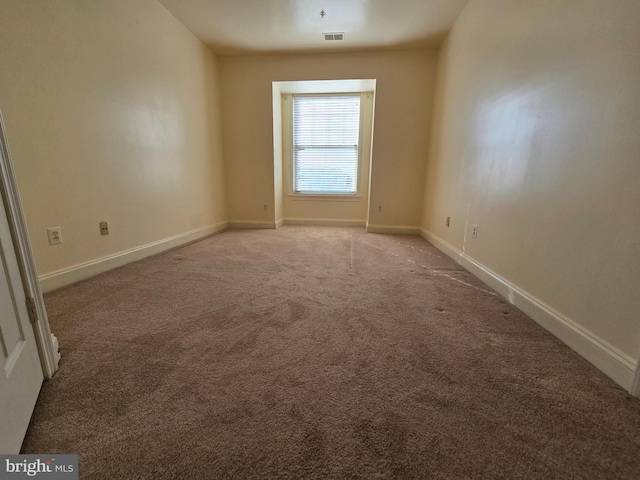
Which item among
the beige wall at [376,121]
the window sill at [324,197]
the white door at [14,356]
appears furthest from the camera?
the window sill at [324,197]

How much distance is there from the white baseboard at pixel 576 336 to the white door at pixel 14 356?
196cm

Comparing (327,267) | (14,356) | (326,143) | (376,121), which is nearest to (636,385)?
(327,267)

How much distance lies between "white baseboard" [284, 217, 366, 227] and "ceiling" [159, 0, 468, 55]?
248 centimetres

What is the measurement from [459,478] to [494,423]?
25 centimetres

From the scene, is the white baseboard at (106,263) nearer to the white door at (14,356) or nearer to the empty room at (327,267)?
the empty room at (327,267)

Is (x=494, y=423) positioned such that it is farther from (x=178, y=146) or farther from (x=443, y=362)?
(x=178, y=146)

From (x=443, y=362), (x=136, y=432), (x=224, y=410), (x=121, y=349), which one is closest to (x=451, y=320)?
(x=443, y=362)

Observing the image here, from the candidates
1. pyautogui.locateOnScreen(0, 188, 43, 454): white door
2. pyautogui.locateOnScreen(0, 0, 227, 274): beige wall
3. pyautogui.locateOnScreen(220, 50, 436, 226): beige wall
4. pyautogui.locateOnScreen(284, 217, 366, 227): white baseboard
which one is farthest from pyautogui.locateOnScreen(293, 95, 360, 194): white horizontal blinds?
pyautogui.locateOnScreen(0, 188, 43, 454): white door

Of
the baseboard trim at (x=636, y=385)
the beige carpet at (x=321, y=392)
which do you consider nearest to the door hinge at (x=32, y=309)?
the beige carpet at (x=321, y=392)

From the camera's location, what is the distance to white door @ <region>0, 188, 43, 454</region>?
2.17ft

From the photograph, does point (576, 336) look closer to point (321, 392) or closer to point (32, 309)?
point (321, 392)

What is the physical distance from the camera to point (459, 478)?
2.14ft

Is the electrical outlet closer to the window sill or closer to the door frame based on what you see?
the door frame

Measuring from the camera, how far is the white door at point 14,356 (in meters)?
0.66
